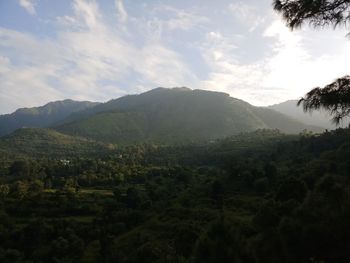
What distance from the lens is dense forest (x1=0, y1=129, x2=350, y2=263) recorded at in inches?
934

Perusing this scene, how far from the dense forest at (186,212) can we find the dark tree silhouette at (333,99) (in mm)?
7869

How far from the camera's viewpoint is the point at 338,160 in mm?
89188

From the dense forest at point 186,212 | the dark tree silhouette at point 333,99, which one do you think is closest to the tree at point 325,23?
the dark tree silhouette at point 333,99

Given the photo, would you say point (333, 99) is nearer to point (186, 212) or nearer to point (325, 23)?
A: point (325, 23)

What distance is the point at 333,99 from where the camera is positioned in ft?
42.9

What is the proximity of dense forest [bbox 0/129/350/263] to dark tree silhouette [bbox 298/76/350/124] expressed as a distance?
787 cm

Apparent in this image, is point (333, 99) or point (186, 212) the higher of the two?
point (333, 99)

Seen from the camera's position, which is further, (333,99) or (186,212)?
(186,212)

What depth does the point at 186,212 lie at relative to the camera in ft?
249

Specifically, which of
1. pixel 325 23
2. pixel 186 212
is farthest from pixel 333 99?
pixel 186 212

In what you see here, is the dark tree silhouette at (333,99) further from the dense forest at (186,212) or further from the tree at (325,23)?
the dense forest at (186,212)

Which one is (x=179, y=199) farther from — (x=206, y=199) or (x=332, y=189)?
(x=332, y=189)

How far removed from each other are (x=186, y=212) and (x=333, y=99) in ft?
213

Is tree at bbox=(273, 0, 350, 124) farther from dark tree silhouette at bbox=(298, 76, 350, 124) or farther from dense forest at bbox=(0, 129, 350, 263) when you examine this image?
dense forest at bbox=(0, 129, 350, 263)
